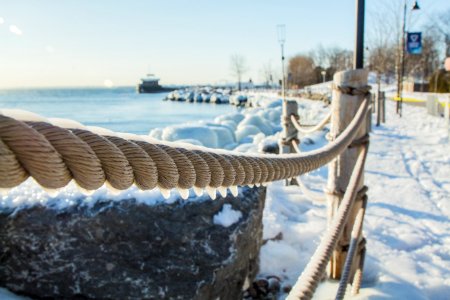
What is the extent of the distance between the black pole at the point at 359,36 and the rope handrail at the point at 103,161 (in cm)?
219

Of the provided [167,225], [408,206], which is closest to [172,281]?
[167,225]

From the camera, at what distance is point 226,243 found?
110 inches

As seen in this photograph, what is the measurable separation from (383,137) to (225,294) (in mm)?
8805

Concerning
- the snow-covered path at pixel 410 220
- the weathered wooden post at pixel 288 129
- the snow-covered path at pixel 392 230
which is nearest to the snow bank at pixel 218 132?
the weathered wooden post at pixel 288 129

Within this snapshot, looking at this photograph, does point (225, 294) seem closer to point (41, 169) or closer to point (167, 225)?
point (167, 225)

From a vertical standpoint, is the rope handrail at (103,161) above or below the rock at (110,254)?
above

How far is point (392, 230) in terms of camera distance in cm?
412

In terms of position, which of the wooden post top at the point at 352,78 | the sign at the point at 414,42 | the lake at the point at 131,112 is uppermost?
the sign at the point at 414,42

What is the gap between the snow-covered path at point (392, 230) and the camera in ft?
9.83

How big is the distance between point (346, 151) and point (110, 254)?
1856 mm

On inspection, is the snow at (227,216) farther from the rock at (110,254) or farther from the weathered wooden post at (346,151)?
the weathered wooden post at (346,151)

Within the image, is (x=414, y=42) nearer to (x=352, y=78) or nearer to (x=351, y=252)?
(x=352, y=78)

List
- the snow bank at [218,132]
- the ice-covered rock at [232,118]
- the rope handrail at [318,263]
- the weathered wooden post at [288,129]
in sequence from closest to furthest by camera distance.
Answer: the rope handrail at [318,263], the weathered wooden post at [288,129], the snow bank at [218,132], the ice-covered rock at [232,118]

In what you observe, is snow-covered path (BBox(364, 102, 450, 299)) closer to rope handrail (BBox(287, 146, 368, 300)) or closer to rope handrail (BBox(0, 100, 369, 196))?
rope handrail (BBox(287, 146, 368, 300))
